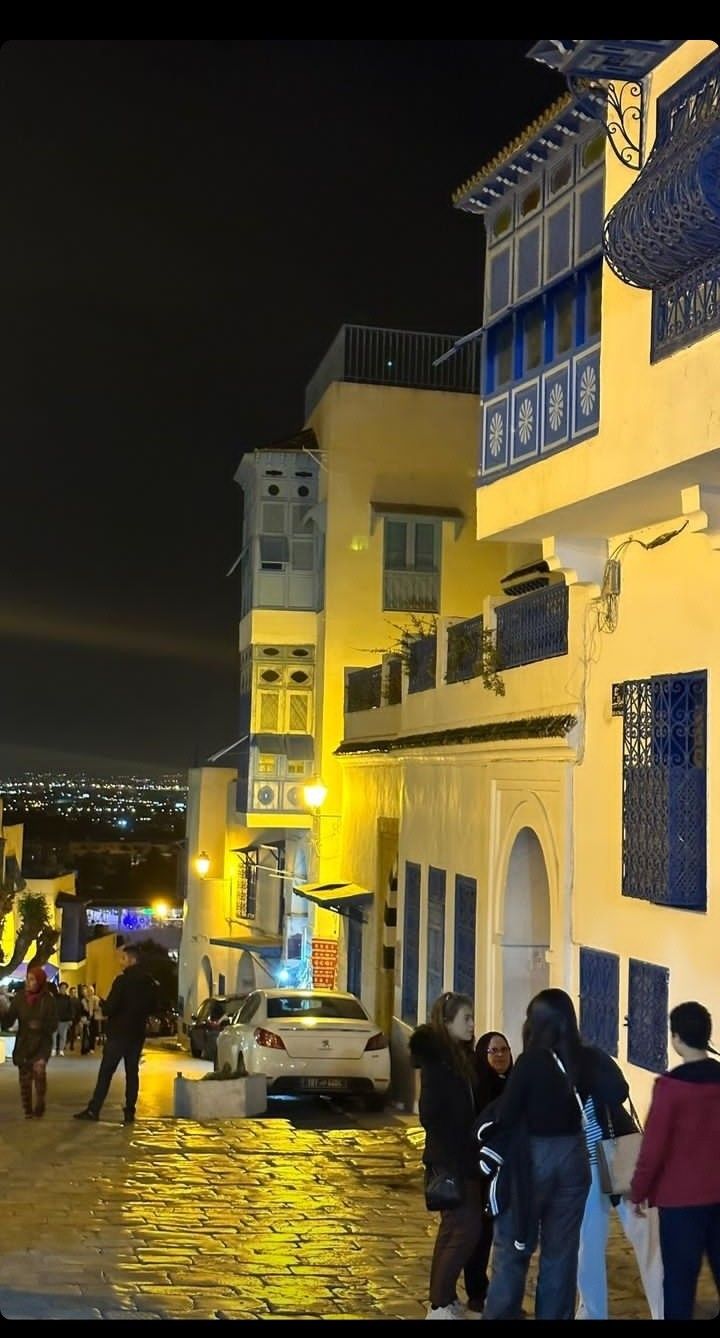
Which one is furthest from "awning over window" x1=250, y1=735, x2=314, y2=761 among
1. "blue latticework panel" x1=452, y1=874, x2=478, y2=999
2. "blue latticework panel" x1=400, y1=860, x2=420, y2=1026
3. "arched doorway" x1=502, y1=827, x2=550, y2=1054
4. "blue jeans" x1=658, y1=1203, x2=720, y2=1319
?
"blue jeans" x1=658, y1=1203, x2=720, y2=1319

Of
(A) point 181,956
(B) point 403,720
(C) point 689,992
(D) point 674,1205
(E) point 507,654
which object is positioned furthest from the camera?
(A) point 181,956

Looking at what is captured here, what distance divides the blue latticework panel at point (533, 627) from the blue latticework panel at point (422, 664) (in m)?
3.52

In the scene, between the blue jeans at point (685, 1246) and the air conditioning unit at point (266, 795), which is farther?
the air conditioning unit at point (266, 795)

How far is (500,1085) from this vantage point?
25.6 feet

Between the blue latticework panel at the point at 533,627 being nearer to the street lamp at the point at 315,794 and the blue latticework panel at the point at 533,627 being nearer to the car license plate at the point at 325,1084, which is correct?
the car license plate at the point at 325,1084

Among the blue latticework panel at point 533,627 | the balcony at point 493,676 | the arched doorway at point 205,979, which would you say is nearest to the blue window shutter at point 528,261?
the balcony at point 493,676

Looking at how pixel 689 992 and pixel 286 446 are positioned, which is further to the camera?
pixel 286 446

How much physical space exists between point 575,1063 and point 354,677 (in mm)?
18763

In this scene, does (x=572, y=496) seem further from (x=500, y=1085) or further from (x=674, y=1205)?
(x=674, y=1205)

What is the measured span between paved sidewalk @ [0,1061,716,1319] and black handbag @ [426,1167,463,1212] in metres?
0.92

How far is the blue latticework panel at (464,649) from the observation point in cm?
1664

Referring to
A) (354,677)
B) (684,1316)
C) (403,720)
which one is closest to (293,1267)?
(684,1316)

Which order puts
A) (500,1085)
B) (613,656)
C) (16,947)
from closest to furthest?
(500,1085) < (613,656) < (16,947)

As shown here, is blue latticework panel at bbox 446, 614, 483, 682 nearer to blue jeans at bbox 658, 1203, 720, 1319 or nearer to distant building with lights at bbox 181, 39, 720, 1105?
distant building with lights at bbox 181, 39, 720, 1105
